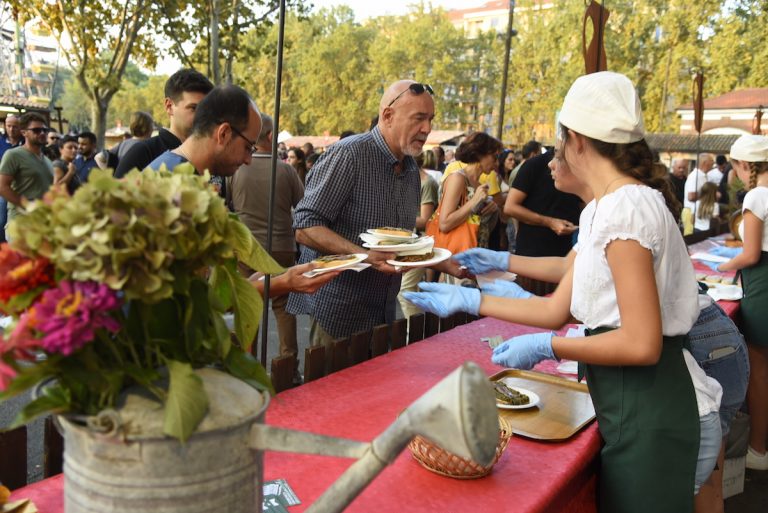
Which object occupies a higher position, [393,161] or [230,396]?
[393,161]

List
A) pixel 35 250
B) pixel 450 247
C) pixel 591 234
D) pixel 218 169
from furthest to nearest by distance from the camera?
pixel 450 247 < pixel 218 169 < pixel 591 234 < pixel 35 250

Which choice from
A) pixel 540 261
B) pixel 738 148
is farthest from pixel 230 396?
pixel 738 148

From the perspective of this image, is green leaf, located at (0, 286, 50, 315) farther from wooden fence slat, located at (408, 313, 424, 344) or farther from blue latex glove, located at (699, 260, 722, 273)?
blue latex glove, located at (699, 260, 722, 273)

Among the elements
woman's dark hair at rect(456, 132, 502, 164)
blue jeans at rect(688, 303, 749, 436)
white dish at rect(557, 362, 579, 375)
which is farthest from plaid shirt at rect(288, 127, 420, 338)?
woman's dark hair at rect(456, 132, 502, 164)

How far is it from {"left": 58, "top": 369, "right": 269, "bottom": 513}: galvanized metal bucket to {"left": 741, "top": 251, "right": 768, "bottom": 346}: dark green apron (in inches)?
147

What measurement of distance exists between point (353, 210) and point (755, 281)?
2440mm

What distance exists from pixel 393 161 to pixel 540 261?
2.72 ft

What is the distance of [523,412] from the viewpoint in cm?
202

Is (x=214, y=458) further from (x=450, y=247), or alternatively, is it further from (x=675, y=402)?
(x=450, y=247)

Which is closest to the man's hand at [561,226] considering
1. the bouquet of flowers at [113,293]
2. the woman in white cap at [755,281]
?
the woman in white cap at [755,281]

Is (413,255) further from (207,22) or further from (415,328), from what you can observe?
(207,22)

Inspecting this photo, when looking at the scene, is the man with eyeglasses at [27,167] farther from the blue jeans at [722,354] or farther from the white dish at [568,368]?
the blue jeans at [722,354]

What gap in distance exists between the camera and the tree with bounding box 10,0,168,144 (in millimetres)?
14117

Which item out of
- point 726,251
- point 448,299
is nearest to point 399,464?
point 448,299
